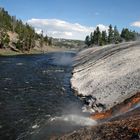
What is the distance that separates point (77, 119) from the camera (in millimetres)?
28000

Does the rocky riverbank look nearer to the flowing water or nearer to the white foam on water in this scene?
the white foam on water

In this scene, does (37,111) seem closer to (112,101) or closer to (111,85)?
(112,101)

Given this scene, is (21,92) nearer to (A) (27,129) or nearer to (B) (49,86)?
(B) (49,86)

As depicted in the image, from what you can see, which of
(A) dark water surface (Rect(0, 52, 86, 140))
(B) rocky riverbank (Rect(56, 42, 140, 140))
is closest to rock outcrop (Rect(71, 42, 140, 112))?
(B) rocky riverbank (Rect(56, 42, 140, 140))

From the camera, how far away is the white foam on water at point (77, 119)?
2665 centimetres

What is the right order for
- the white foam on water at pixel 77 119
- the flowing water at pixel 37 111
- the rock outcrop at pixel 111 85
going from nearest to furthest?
the flowing water at pixel 37 111, the white foam on water at pixel 77 119, the rock outcrop at pixel 111 85

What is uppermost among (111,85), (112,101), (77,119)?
(111,85)

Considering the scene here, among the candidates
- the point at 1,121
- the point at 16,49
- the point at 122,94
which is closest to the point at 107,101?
the point at 122,94

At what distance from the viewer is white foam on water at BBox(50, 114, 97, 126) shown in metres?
26.6

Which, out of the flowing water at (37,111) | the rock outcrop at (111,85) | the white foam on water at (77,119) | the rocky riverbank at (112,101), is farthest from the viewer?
the rock outcrop at (111,85)

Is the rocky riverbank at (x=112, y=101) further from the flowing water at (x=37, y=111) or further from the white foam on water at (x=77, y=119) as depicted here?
the flowing water at (x=37, y=111)

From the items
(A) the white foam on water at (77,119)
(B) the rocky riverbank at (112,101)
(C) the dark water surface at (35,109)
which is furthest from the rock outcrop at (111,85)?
(A) the white foam on water at (77,119)

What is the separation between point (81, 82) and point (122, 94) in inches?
531

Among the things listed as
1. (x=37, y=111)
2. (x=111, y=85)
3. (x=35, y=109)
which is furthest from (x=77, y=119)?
(x=111, y=85)
